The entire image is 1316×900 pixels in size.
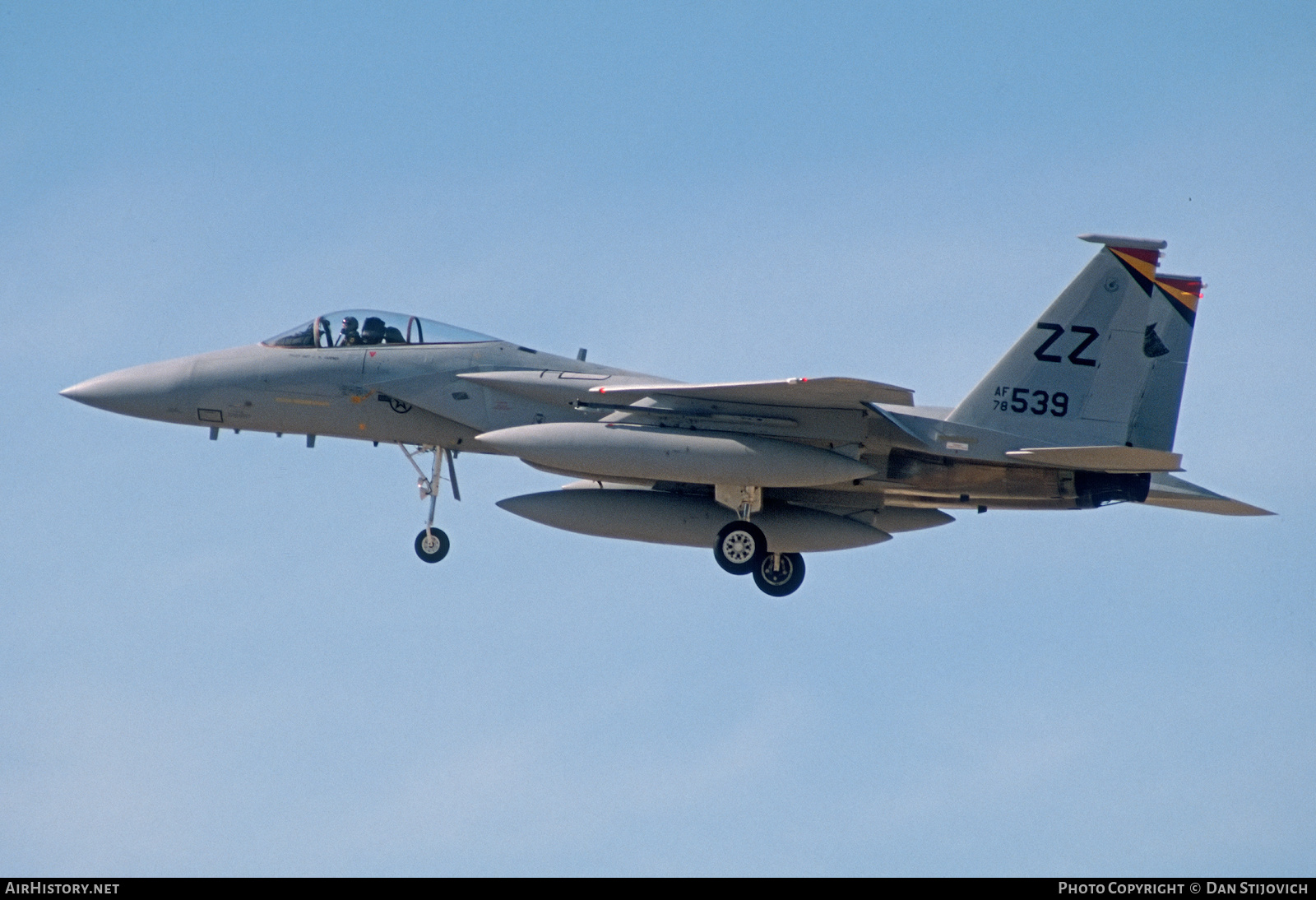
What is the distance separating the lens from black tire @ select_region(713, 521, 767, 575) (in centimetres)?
1814

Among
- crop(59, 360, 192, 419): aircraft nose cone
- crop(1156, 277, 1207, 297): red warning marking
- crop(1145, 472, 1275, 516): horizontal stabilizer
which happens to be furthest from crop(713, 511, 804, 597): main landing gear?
crop(59, 360, 192, 419): aircraft nose cone

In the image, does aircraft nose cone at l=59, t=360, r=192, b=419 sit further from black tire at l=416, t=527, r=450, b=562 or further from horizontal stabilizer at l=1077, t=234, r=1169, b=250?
horizontal stabilizer at l=1077, t=234, r=1169, b=250

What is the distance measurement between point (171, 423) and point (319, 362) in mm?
2212

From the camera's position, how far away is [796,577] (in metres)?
19.1

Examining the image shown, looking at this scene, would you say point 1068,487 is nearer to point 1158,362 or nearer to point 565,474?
point 1158,362

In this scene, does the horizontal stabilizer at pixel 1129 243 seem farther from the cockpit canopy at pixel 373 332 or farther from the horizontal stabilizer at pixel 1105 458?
the cockpit canopy at pixel 373 332

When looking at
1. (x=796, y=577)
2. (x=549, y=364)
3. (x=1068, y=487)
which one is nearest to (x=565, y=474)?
(x=549, y=364)

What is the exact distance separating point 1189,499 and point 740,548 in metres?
5.88

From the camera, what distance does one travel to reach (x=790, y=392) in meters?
17.0

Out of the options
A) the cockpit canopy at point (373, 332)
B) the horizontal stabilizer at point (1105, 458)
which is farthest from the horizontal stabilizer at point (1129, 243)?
the cockpit canopy at point (373, 332)

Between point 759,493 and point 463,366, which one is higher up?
point 463,366

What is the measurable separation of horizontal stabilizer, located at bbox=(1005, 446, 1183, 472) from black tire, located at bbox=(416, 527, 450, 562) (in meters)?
7.09
